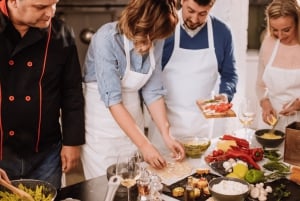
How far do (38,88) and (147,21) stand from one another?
581 mm

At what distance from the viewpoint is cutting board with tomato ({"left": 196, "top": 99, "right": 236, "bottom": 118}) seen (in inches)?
82.9

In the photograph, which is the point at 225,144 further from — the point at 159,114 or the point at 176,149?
the point at 159,114

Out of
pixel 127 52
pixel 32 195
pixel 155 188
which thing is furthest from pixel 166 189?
pixel 127 52

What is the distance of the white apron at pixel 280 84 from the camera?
2600mm

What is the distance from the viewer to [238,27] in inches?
133

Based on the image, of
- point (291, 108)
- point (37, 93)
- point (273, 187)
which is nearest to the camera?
point (273, 187)

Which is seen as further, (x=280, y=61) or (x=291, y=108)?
(x=280, y=61)

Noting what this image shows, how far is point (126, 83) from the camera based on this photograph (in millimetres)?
2125

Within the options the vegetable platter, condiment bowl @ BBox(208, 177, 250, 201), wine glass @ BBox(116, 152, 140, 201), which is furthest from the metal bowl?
the vegetable platter

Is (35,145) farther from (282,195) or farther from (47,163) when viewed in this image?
(282,195)

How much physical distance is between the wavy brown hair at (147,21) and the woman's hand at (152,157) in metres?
0.47

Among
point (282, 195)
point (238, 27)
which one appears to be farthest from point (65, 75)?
point (238, 27)

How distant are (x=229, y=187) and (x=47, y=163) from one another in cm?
93

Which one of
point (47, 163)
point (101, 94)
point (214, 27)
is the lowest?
point (47, 163)
